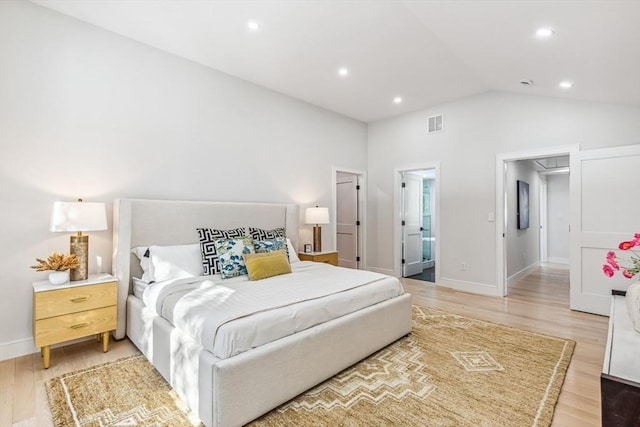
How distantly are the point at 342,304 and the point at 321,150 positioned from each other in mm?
3423

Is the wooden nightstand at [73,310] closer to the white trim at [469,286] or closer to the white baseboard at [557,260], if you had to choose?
the white trim at [469,286]

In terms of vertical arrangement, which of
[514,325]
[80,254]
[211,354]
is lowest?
[514,325]

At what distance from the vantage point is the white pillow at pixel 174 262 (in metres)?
2.92

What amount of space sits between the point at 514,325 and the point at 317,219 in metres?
2.83

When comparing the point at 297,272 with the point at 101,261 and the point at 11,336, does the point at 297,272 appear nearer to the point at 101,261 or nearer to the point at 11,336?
the point at 101,261

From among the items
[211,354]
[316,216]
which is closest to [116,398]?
[211,354]

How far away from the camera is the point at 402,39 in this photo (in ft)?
10.4

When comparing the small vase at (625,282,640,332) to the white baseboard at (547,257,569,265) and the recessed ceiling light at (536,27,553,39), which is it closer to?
the recessed ceiling light at (536,27,553,39)

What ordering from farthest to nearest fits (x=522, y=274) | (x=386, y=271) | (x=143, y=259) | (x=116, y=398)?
(x=522, y=274) → (x=386, y=271) → (x=143, y=259) → (x=116, y=398)

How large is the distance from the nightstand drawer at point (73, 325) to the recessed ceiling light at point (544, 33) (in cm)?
435

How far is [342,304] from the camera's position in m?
2.44

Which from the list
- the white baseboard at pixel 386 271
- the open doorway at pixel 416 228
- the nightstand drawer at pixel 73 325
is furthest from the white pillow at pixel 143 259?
the open doorway at pixel 416 228

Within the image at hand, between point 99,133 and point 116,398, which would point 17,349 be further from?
point 99,133

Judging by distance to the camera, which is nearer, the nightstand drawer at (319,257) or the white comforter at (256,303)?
the white comforter at (256,303)
